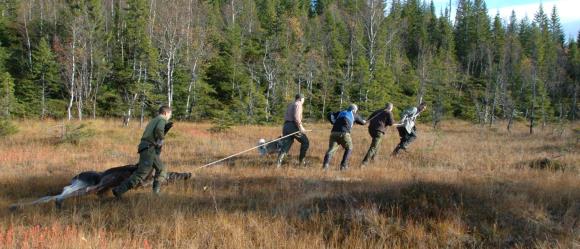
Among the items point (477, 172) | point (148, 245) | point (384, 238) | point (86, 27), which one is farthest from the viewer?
point (86, 27)

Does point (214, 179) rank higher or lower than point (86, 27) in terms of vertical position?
lower

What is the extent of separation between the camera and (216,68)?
1623 inches

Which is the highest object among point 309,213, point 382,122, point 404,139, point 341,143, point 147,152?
point 382,122

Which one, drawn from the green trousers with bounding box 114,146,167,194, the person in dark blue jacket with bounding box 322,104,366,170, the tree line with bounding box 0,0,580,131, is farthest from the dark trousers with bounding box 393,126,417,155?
the tree line with bounding box 0,0,580,131

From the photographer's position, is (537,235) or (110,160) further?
(110,160)

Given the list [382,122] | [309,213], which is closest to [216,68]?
[382,122]

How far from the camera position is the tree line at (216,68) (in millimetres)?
33594

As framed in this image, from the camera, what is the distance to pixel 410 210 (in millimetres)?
5508

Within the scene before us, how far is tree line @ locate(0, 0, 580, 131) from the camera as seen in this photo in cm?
3359

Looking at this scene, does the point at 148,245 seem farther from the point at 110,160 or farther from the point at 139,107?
the point at 139,107

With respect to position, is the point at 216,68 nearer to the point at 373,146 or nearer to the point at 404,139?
the point at 404,139

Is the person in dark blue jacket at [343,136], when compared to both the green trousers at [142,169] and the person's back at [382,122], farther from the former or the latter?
the green trousers at [142,169]

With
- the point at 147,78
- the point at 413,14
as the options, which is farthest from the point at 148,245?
the point at 413,14

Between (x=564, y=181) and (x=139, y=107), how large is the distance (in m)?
27.5
